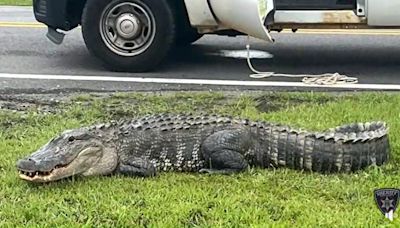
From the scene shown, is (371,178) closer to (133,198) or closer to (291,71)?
(133,198)

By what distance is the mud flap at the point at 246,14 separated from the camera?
749 cm

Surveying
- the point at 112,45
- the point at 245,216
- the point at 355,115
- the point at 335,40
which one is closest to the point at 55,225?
the point at 245,216

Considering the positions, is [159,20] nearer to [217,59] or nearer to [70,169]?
[217,59]

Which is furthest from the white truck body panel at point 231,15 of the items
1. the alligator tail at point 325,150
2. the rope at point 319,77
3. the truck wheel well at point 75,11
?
the alligator tail at point 325,150

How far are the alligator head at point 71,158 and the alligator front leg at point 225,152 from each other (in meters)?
0.53

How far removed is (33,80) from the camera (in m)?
8.02

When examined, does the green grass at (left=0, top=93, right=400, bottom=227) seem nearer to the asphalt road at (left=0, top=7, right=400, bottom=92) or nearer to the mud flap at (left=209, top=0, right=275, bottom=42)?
the mud flap at (left=209, top=0, right=275, bottom=42)

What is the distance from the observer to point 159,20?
8297mm

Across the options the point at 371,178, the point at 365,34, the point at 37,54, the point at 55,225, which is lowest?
the point at 365,34

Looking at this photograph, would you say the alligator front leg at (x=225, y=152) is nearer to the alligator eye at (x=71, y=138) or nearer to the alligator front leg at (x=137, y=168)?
the alligator front leg at (x=137, y=168)

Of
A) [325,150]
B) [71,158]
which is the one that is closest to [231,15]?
[325,150]

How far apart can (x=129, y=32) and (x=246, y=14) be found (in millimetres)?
1352

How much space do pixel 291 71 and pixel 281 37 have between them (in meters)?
2.19

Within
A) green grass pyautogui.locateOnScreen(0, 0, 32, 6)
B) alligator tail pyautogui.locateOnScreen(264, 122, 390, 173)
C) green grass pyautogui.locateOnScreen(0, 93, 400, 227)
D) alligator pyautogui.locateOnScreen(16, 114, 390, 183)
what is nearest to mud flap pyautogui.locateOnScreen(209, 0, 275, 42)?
green grass pyautogui.locateOnScreen(0, 93, 400, 227)
